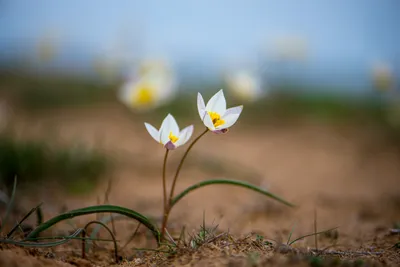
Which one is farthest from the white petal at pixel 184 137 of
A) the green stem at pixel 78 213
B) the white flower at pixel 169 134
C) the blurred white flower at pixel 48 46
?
the blurred white flower at pixel 48 46

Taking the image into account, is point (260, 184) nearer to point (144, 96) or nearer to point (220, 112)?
point (144, 96)

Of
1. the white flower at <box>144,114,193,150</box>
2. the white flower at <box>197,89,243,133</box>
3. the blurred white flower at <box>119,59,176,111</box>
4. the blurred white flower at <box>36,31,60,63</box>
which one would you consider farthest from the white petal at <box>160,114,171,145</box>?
the blurred white flower at <box>36,31,60,63</box>

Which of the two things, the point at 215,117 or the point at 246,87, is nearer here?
the point at 215,117

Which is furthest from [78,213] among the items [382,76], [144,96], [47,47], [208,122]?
[47,47]

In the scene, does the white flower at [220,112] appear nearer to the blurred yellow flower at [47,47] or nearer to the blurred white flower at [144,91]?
the blurred white flower at [144,91]

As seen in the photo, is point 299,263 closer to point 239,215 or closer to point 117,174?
point 239,215

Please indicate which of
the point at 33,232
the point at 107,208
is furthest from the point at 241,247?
the point at 33,232

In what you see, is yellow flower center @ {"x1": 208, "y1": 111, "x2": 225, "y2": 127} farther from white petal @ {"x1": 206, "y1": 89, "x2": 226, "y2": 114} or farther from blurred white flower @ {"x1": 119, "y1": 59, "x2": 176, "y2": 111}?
blurred white flower @ {"x1": 119, "y1": 59, "x2": 176, "y2": 111}
